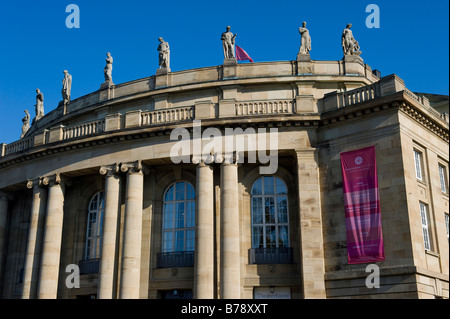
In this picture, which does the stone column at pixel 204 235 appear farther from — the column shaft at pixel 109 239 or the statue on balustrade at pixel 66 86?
the statue on balustrade at pixel 66 86

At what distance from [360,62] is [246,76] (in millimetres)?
7302

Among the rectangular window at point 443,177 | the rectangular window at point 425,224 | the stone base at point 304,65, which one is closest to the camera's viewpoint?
the rectangular window at point 425,224

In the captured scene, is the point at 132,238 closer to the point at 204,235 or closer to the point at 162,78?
the point at 204,235

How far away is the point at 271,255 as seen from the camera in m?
29.8

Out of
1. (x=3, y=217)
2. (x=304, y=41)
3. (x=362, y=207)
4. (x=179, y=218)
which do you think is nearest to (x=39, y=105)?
(x=3, y=217)

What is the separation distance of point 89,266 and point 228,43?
1633cm

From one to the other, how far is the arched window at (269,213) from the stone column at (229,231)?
1917 millimetres

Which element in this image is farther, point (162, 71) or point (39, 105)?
point (39, 105)

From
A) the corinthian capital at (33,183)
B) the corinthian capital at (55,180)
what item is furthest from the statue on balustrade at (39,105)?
the corinthian capital at (55,180)

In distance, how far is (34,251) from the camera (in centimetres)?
3328

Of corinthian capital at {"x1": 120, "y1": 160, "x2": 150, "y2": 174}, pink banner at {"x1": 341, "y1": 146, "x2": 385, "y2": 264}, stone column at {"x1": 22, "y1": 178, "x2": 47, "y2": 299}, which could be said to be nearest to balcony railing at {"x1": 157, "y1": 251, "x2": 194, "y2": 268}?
corinthian capital at {"x1": 120, "y1": 160, "x2": 150, "y2": 174}

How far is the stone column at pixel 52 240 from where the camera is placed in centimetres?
3198

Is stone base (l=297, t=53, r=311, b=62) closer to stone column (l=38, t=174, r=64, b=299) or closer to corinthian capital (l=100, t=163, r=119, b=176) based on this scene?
corinthian capital (l=100, t=163, r=119, b=176)

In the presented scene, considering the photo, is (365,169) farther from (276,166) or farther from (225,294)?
(225,294)
